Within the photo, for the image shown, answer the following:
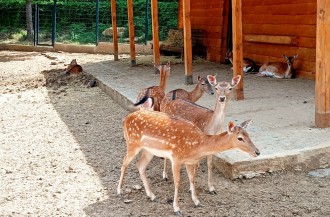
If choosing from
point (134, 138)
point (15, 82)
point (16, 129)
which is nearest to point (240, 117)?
point (134, 138)

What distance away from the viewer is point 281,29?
1062 centimetres

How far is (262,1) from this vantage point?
11320 mm

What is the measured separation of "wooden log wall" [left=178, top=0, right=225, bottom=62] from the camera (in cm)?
1341

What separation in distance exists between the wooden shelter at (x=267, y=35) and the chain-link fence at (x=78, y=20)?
6594 millimetres

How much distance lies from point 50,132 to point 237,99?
8.66 ft

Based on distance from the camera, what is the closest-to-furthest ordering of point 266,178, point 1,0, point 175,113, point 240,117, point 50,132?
1. point 266,178
2. point 175,113
3. point 240,117
4. point 50,132
5. point 1,0

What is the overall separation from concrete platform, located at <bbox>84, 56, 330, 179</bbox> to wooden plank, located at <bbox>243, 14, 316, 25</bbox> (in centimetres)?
109

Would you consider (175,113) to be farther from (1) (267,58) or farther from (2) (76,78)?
(2) (76,78)

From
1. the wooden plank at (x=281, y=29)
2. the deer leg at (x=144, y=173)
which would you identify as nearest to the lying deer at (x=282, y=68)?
the wooden plank at (x=281, y=29)

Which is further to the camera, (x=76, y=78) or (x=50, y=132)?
(x=76, y=78)

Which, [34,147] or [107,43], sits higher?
[107,43]

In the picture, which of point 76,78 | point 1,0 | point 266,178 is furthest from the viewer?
point 1,0

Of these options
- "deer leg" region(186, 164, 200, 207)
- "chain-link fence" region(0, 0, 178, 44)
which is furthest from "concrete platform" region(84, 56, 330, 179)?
"chain-link fence" region(0, 0, 178, 44)

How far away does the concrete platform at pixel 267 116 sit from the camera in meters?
4.93
